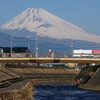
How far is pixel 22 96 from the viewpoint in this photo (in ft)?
222

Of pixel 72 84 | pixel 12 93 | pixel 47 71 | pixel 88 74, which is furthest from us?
pixel 47 71

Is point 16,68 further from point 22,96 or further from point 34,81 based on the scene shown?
point 22,96

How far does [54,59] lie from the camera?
113000mm

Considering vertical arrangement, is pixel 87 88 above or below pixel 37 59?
below

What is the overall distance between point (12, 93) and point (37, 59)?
49.7 metres

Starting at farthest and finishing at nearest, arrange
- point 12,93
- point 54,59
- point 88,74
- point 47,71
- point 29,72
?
point 47,71
point 29,72
point 88,74
point 54,59
point 12,93

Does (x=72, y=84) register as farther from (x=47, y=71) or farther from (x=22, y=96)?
(x=22, y=96)

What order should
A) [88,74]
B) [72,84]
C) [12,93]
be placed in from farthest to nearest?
1. [72,84]
2. [88,74]
3. [12,93]

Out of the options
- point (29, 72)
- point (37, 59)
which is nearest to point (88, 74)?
point (37, 59)

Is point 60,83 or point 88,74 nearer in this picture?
point 88,74

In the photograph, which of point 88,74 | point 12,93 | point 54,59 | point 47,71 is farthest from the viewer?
point 47,71

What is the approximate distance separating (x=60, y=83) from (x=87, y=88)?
84.9 ft

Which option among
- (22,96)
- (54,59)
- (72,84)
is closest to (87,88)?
(54,59)

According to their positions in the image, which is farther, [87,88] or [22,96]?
[87,88]
